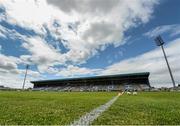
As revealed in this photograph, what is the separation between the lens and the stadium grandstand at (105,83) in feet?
313

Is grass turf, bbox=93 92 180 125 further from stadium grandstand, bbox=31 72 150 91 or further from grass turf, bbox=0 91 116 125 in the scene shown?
stadium grandstand, bbox=31 72 150 91

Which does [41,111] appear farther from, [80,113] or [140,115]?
[140,115]

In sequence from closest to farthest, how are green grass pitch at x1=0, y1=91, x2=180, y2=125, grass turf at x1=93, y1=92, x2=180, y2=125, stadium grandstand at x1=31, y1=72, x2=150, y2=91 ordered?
grass turf at x1=93, y1=92, x2=180, y2=125, green grass pitch at x1=0, y1=91, x2=180, y2=125, stadium grandstand at x1=31, y1=72, x2=150, y2=91

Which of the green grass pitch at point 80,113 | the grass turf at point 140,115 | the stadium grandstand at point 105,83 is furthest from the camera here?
the stadium grandstand at point 105,83

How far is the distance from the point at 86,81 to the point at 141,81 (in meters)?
32.6

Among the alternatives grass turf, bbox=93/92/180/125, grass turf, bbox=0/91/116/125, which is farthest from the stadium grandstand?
grass turf, bbox=93/92/180/125

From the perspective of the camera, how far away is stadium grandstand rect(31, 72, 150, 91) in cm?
9525

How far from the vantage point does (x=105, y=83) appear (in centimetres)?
10862

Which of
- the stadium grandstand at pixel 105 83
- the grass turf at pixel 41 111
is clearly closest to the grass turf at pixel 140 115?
the grass turf at pixel 41 111

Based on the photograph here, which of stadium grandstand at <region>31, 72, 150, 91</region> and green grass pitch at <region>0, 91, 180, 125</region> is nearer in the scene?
green grass pitch at <region>0, 91, 180, 125</region>

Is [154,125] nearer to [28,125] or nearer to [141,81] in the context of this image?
[28,125]

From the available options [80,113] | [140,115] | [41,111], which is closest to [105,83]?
[41,111]

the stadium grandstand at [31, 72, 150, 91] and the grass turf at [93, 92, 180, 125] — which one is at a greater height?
the stadium grandstand at [31, 72, 150, 91]

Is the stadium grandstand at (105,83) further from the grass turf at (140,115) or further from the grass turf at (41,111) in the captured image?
the grass turf at (140,115)
